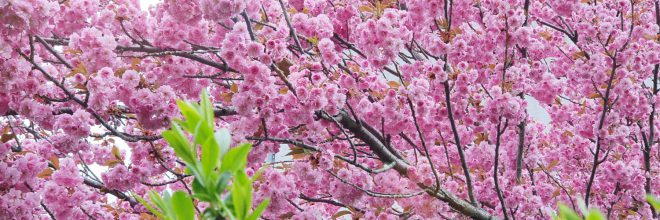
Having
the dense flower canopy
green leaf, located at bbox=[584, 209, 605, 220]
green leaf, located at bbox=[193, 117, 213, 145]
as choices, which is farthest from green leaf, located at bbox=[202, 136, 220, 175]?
the dense flower canopy

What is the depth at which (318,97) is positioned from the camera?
311cm

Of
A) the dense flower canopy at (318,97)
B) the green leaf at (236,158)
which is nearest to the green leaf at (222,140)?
the green leaf at (236,158)

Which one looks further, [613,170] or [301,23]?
[613,170]

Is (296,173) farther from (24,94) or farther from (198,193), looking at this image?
(198,193)

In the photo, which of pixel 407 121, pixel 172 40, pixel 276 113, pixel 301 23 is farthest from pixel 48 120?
pixel 407 121

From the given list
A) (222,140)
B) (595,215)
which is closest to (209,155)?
(222,140)

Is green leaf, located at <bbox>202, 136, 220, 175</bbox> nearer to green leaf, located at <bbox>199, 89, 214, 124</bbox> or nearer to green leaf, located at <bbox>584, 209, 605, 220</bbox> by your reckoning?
green leaf, located at <bbox>199, 89, 214, 124</bbox>

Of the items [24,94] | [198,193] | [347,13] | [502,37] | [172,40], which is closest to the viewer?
[198,193]

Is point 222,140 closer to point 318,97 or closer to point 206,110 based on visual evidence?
point 206,110

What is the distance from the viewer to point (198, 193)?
24.9 inches

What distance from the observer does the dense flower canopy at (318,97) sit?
10.3ft

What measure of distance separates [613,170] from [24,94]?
12.9 feet

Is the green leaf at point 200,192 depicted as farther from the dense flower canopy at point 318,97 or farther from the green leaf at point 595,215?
the dense flower canopy at point 318,97

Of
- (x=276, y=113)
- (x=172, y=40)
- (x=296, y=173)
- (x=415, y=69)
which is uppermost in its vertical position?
(x=415, y=69)
